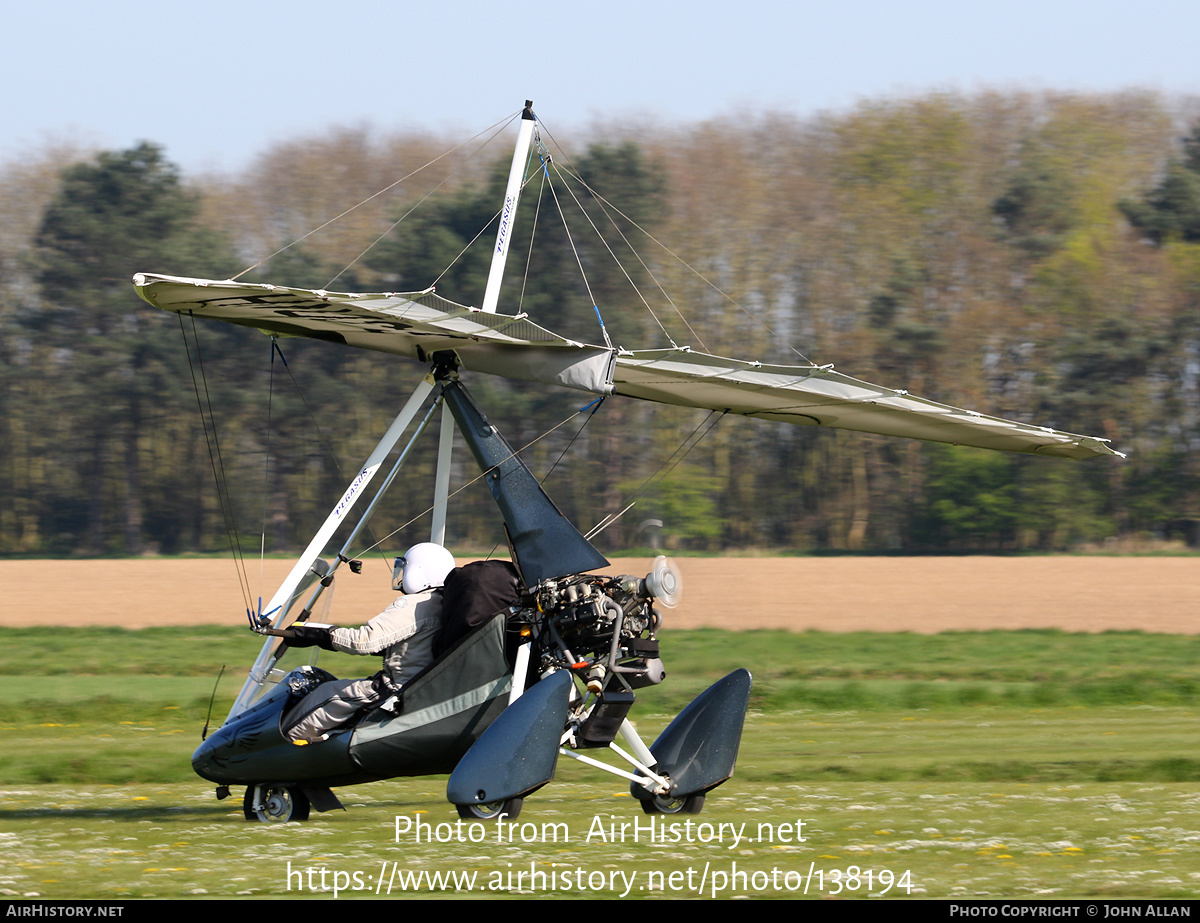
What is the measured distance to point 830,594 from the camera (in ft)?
105

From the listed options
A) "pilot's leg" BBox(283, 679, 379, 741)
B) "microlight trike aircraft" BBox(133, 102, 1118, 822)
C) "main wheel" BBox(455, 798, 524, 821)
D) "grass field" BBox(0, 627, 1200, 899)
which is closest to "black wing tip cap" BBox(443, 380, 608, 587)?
"microlight trike aircraft" BBox(133, 102, 1118, 822)

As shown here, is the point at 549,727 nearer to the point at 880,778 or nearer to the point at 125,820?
the point at 125,820

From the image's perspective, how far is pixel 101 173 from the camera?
51875 millimetres

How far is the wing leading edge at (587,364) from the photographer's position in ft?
28.0

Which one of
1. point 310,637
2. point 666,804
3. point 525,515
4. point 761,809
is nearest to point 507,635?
point 525,515

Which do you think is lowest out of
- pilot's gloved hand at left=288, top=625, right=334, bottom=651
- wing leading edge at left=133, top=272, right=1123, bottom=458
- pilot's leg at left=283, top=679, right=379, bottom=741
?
pilot's leg at left=283, top=679, right=379, bottom=741

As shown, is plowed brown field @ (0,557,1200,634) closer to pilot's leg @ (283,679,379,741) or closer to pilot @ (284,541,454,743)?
pilot @ (284,541,454,743)

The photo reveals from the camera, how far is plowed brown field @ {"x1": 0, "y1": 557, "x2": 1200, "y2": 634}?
27000 millimetres

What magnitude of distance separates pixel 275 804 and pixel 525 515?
254cm

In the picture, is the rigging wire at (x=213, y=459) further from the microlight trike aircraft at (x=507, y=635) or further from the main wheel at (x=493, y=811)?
the main wheel at (x=493, y=811)

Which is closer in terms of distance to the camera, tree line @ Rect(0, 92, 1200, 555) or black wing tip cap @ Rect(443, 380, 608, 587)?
black wing tip cap @ Rect(443, 380, 608, 587)

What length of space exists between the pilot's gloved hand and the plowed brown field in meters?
13.9

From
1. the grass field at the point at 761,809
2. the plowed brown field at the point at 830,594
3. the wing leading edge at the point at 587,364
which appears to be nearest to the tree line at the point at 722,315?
the plowed brown field at the point at 830,594
